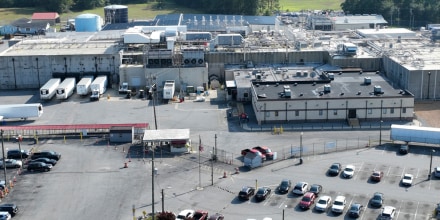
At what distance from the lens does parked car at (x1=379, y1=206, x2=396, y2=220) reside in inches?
1159

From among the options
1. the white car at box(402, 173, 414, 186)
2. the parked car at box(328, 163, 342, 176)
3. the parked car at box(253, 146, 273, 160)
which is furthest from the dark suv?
the white car at box(402, 173, 414, 186)

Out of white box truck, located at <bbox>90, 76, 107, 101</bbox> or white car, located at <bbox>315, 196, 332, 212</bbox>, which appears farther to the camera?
white box truck, located at <bbox>90, 76, 107, 101</bbox>

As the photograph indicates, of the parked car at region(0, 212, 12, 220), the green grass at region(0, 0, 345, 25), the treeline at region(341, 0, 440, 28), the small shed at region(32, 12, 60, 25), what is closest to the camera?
the parked car at region(0, 212, 12, 220)

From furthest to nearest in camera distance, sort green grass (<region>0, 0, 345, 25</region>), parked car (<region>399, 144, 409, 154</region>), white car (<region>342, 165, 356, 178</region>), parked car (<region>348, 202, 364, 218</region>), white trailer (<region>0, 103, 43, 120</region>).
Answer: green grass (<region>0, 0, 345, 25</region>)
white trailer (<region>0, 103, 43, 120</region>)
parked car (<region>399, 144, 409, 154</region>)
white car (<region>342, 165, 356, 178</region>)
parked car (<region>348, 202, 364, 218</region>)

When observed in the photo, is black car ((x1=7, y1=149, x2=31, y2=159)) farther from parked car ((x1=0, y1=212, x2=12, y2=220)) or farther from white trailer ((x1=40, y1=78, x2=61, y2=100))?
white trailer ((x1=40, y1=78, x2=61, y2=100))

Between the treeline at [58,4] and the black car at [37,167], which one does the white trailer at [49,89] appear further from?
the treeline at [58,4]

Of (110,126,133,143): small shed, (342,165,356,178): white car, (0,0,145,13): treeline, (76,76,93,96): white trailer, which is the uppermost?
(0,0,145,13): treeline

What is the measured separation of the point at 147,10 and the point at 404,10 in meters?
45.9

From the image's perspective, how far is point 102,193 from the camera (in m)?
33.5

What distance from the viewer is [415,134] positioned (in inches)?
1588

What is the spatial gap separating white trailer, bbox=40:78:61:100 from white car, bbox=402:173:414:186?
30.4m

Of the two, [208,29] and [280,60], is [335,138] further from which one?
[208,29]

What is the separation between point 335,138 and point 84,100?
21935 millimetres

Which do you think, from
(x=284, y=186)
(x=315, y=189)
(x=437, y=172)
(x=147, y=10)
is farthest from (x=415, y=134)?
(x=147, y=10)
